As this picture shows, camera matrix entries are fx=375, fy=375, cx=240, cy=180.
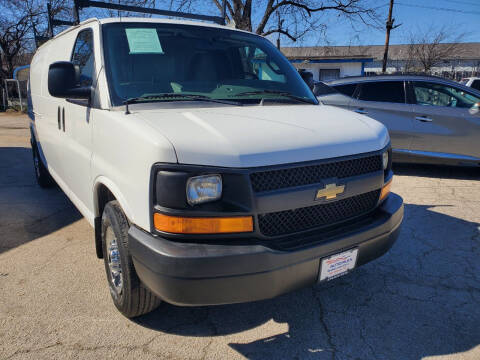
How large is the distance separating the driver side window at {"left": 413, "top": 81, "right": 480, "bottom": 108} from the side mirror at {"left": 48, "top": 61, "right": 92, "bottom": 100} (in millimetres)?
5784

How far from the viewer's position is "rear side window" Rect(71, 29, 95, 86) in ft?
9.38

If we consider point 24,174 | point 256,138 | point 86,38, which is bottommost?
point 24,174

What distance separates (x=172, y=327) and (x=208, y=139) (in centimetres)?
134

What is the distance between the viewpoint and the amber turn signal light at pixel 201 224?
1855 millimetres

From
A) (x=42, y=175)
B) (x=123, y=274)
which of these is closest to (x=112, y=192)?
(x=123, y=274)

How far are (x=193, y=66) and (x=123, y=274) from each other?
1.63m

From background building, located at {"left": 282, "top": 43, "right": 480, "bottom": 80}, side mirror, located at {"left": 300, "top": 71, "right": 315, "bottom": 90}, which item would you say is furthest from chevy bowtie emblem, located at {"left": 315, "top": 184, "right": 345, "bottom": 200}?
background building, located at {"left": 282, "top": 43, "right": 480, "bottom": 80}

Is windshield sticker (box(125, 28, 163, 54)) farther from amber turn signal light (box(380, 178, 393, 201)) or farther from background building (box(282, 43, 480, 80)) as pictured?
background building (box(282, 43, 480, 80))

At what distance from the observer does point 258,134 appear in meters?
2.03

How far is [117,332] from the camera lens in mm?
2408

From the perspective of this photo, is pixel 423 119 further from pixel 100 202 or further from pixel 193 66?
pixel 100 202

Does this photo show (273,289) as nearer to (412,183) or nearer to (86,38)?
(86,38)

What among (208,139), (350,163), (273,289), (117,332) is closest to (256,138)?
(208,139)

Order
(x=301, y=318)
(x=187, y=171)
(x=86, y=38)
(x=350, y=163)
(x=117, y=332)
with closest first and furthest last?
(x=187, y=171) < (x=350, y=163) < (x=117, y=332) < (x=301, y=318) < (x=86, y=38)
